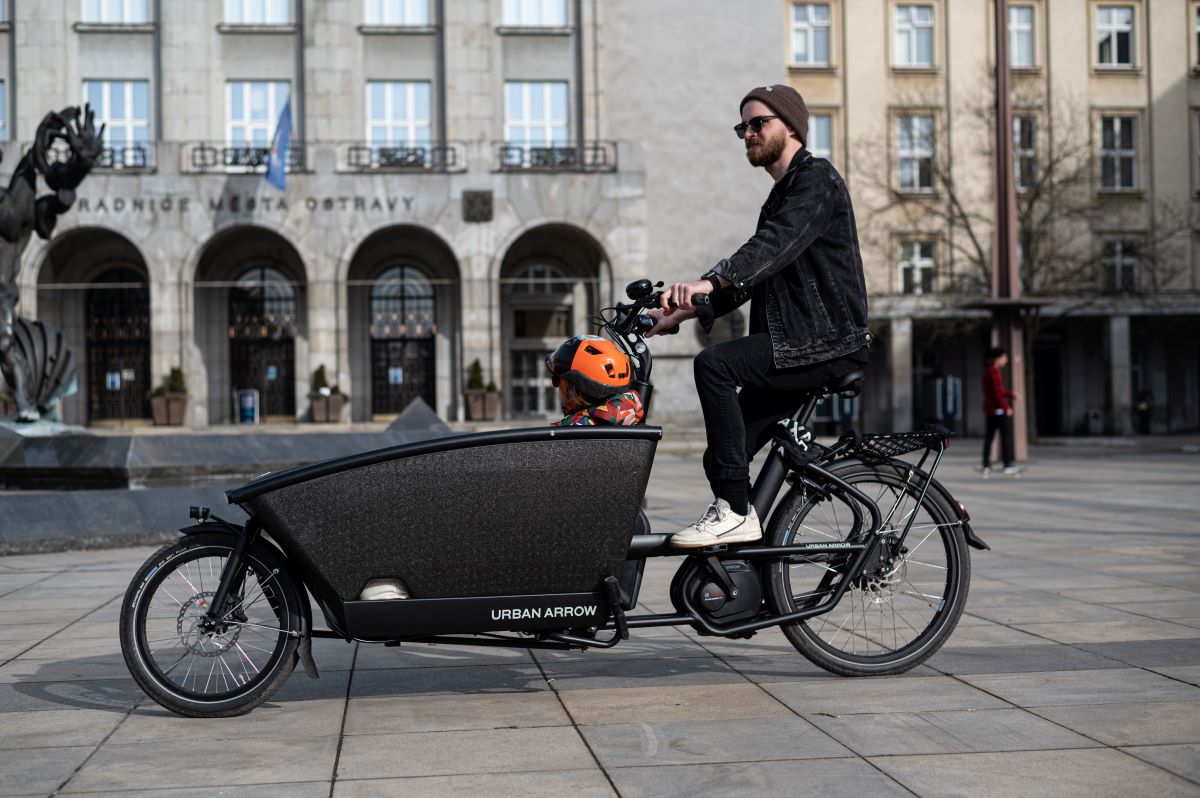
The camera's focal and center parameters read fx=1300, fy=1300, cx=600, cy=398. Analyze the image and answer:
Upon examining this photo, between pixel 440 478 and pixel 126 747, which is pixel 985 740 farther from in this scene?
pixel 126 747

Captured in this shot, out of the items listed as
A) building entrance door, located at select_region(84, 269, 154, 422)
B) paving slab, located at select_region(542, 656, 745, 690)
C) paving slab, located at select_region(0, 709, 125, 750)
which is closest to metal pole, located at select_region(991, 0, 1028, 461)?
paving slab, located at select_region(542, 656, 745, 690)

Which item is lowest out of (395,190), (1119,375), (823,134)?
(1119,375)

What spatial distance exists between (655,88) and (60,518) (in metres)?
27.2

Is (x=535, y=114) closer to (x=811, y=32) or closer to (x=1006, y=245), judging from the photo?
(x=811, y=32)

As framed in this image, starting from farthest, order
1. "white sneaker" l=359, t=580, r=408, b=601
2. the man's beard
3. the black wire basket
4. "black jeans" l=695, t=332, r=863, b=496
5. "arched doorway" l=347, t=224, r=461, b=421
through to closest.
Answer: "arched doorway" l=347, t=224, r=461, b=421 < the man's beard < the black wire basket < "black jeans" l=695, t=332, r=863, b=496 < "white sneaker" l=359, t=580, r=408, b=601

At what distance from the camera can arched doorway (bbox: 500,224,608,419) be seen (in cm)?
3591

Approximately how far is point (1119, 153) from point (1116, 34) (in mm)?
3984

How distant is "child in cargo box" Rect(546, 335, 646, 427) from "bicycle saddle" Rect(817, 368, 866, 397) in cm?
76

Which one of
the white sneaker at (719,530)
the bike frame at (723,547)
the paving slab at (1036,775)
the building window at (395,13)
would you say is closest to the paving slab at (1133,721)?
the paving slab at (1036,775)

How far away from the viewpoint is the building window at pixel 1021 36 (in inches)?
1650

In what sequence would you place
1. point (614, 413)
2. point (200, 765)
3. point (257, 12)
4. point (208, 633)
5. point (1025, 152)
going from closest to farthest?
point (200, 765) → point (208, 633) → point (614, 413) → point (257, 12) → point (1025, 152)

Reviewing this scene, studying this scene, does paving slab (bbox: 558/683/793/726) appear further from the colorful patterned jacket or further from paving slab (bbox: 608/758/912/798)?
the colorful patterned jacket

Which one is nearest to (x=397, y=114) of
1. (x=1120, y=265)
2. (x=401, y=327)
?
(x=401, y=327)

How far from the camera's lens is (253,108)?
33469 mm
